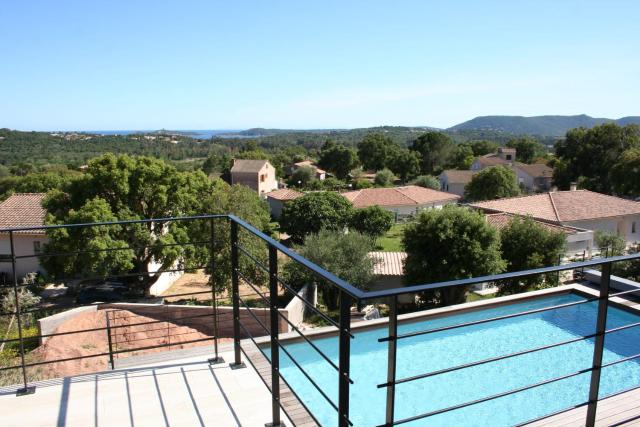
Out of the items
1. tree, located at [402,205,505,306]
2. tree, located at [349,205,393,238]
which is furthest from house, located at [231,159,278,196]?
tree, located at [402,205,505,306]

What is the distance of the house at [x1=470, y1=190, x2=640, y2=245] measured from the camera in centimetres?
2880

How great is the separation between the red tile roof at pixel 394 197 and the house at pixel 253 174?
16.8m

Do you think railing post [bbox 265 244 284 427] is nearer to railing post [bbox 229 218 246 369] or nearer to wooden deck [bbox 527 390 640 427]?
railing post [bbox 229 218 246 369]

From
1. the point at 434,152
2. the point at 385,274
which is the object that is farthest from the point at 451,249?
the point at 434,152

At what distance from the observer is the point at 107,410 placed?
2971mm

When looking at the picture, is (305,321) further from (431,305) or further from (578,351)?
(578,351)

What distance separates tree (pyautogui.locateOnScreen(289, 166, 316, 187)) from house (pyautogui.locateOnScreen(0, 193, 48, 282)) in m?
39.5

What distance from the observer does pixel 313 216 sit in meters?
30.6

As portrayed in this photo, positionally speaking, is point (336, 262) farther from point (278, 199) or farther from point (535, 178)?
point (535, 178)

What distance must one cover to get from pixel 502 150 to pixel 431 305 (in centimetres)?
6557

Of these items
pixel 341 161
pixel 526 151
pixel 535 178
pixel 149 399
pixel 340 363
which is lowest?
pixel 535 178

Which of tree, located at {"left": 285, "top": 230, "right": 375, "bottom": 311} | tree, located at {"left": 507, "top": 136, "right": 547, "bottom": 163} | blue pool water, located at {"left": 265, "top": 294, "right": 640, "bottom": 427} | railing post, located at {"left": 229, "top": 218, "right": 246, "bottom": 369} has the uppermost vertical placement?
railing post, located at {"left": 229, "top": 218, "right": 246, "bottom": 369}

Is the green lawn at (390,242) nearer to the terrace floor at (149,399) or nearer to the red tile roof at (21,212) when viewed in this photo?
the red tile roof at (21,212)

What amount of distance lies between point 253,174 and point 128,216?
1485 inches
